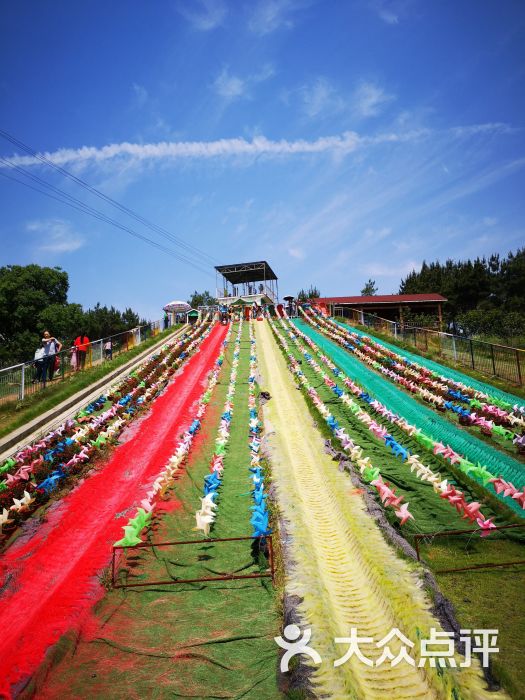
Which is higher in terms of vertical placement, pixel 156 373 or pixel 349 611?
pixel 156 373

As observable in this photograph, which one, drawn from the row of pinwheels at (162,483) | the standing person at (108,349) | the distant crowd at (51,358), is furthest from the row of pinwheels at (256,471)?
the distant crowd at (51,358)

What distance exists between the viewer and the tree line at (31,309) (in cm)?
4144

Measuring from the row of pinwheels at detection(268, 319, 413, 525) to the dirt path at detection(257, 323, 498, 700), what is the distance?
19.4 inches

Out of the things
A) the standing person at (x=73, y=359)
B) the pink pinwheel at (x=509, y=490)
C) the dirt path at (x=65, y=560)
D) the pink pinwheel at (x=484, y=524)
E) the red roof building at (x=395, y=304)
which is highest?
the red roof building at (x=395, y=304)

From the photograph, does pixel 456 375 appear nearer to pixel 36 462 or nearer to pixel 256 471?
pixel 256 471

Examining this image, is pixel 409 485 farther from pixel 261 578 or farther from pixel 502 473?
pixel 261 578

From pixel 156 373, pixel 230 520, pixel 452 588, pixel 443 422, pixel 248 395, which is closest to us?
pixel 452 588

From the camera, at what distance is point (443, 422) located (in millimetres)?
11984

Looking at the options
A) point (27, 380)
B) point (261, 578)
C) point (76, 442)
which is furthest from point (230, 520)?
point (27, 380)

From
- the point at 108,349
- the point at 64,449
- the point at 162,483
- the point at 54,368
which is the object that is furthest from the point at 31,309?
the point at 162,483

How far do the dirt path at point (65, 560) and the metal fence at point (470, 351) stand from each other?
13328mm

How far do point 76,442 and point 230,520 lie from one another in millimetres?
5711

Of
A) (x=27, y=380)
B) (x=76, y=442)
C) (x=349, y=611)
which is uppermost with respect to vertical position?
(x=27, y=380)

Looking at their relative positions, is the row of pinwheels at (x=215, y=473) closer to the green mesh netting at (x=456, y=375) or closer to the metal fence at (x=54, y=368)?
the metal fence at (x=54, y=368)
